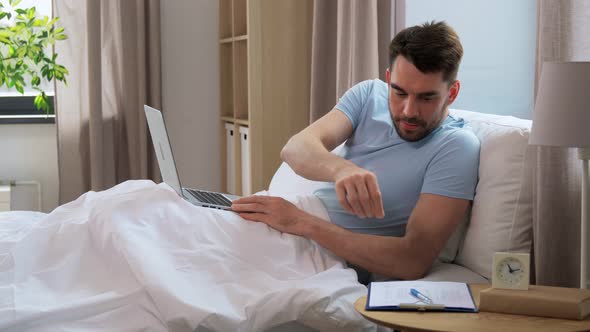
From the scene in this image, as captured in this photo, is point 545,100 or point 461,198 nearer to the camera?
point 545,100

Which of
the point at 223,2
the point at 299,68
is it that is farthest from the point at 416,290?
the point at 223,2

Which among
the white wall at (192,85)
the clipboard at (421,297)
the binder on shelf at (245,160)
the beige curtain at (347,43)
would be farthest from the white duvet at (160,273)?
the white wall at (192,85)

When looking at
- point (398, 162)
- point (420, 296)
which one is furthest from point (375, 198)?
point (398, 162)

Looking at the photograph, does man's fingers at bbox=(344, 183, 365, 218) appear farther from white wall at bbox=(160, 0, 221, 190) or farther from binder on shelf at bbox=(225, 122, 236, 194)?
white wall at bbox=(160, 0, 221, 190)

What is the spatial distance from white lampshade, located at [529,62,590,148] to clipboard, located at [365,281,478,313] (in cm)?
35

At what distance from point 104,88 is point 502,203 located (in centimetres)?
285

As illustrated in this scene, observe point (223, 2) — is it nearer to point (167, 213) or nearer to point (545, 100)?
point (167, 213)

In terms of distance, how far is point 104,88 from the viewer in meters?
4.27

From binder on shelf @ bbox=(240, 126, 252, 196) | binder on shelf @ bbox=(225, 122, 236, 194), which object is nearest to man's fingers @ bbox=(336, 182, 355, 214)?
binder on shelf @ bbox=(240, 126, 252, 196)

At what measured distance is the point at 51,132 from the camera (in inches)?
174

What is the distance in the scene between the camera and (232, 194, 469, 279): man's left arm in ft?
6.38

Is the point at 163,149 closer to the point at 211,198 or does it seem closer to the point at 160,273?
the point at 211,198

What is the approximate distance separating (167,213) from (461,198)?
0.75 metres

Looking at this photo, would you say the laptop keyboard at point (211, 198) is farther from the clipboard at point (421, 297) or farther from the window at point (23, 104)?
the window at point (23, 104)
